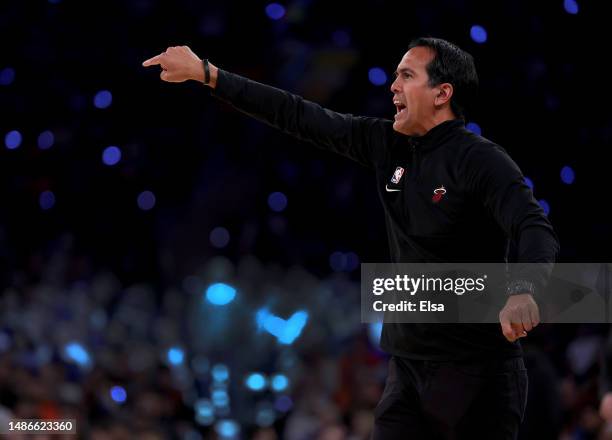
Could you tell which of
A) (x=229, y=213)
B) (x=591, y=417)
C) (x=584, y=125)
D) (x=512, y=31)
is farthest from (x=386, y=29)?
(x=591, y=417)

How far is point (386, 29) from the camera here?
5906 millimetres

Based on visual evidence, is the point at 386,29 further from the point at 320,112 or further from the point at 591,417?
the point at 320,112

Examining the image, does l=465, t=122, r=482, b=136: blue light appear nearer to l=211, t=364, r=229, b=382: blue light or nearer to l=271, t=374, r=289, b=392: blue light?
l=271, t=374, r=289, b=392: blue light

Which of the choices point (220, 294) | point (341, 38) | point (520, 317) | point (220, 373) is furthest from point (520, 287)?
point (220, 294)

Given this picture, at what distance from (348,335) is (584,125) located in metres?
1.89

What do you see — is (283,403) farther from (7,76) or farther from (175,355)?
(7,76)

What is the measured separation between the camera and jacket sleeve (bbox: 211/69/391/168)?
2.82m

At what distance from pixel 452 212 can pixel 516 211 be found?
0.21 meters

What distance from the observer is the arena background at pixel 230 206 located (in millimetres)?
5293

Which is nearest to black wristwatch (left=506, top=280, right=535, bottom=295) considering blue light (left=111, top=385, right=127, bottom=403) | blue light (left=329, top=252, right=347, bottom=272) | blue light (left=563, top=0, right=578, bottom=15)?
blue light (left=563, top=0, right=578, bottom=15)

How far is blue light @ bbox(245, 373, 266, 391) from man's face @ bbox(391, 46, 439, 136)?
3.34 meters

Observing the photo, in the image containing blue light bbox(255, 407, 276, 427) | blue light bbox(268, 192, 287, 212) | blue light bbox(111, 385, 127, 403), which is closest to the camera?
blue light bbox(255, 407, 276, 427)

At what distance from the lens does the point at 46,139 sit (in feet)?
25.2

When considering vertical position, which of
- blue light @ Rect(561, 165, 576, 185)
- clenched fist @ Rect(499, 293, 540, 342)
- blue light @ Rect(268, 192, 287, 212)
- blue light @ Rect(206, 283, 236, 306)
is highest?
blue light @ Rect(268, 192, 287, 212)
